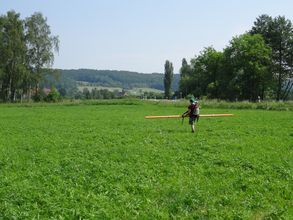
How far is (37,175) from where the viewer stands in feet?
37.6

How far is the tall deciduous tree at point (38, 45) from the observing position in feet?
275

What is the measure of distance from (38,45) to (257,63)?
43.7 metres

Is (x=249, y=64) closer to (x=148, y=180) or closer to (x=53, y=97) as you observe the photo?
(x=53, y=97)

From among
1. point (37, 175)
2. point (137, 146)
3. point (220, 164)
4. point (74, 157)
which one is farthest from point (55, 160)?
point (220, 164)

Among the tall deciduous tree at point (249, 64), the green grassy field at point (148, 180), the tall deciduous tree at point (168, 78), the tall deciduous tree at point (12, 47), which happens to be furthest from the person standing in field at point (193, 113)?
the tall deciduous tree at point (168, 78)

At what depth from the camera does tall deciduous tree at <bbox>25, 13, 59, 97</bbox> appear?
83.8m

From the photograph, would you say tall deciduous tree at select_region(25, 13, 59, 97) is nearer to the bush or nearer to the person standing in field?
the bush

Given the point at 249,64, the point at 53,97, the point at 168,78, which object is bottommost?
the point at 53,97

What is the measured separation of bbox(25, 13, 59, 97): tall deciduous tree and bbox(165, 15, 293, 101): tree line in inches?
1444

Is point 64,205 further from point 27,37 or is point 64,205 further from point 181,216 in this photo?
point 27,37

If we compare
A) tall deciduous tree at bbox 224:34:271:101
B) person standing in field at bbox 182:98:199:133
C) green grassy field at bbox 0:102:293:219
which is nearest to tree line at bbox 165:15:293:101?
tall deciduous tree at bbox 224:34:271:101

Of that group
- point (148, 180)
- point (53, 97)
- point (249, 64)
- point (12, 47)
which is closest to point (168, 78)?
point (249, 64)

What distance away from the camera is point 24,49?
82.6 meters

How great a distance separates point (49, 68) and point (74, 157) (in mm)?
73573
